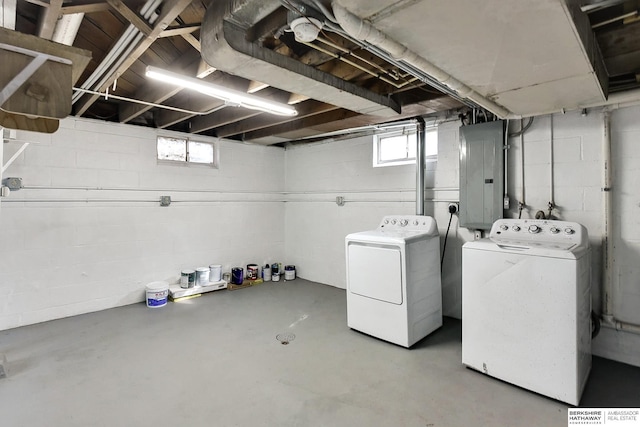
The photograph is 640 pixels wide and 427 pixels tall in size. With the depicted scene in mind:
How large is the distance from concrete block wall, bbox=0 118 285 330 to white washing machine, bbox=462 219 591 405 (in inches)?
139

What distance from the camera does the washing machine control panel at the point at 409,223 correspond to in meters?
3.20

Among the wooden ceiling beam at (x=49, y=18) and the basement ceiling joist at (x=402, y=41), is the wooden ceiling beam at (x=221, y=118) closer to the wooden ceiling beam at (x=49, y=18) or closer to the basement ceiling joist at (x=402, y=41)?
the basement ceiling joist at (x=402, y=41)

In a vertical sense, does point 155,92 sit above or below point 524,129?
above

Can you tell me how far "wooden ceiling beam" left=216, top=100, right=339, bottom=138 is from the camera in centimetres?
329

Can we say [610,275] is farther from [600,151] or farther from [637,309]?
[600,151]

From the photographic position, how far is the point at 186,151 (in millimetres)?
4363

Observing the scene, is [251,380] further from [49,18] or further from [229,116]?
[229,116]

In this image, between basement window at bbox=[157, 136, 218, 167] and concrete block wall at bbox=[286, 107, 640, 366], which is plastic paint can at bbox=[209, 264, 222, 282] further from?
basement window at bbox=[157, 136, 218, 167]

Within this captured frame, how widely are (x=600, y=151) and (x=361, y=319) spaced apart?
2.52m

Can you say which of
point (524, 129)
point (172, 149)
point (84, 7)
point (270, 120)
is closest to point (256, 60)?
point (84, 7)

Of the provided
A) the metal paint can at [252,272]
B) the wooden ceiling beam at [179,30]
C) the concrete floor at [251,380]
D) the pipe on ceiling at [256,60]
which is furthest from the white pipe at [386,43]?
the metal paint can at [252,272]

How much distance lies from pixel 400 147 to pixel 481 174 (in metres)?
1.19

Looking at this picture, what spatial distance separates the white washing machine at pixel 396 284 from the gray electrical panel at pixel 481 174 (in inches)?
16.5

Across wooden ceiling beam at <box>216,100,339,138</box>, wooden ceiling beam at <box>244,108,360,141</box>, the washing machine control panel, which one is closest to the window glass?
wooden ceiling beam at <box>216,100,339,138</box>
